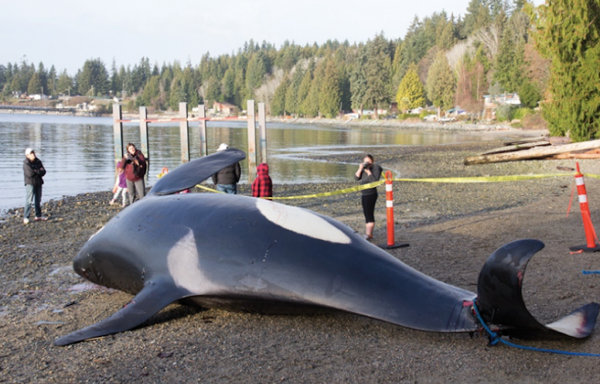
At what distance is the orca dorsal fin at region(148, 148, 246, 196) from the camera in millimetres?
6652

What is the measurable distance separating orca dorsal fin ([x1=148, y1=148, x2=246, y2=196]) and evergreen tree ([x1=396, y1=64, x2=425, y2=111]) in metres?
115

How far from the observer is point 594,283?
21.7 feet

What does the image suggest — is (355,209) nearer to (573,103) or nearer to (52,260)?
(52,260)

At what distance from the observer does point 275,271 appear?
16.4 feet

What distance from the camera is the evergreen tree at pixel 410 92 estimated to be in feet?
385

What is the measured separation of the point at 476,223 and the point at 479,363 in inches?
278

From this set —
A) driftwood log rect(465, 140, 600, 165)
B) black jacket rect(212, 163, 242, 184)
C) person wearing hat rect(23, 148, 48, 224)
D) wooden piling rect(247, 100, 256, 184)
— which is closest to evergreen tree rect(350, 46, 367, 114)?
driftwood log rect(465, 140, 600, 165)

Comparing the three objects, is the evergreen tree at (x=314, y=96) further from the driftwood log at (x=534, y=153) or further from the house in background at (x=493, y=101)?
the driftwood log at (x=534, y=153)

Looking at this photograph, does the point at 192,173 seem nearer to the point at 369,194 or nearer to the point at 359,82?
the point at 369,194

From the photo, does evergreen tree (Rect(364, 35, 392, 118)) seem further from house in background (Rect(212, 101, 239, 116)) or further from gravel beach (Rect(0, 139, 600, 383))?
gravel beach (Rect(0, 139, 600, 383))

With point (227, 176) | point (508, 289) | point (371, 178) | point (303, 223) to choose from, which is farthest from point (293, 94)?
point (508, 289)

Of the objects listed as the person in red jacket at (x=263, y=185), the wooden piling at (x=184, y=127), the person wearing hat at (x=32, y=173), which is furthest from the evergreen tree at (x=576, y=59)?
the person wearing hat at (x=32, y=173)

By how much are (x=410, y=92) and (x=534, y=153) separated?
310 ft

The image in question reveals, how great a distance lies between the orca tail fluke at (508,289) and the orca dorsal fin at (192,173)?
11.7 feet
